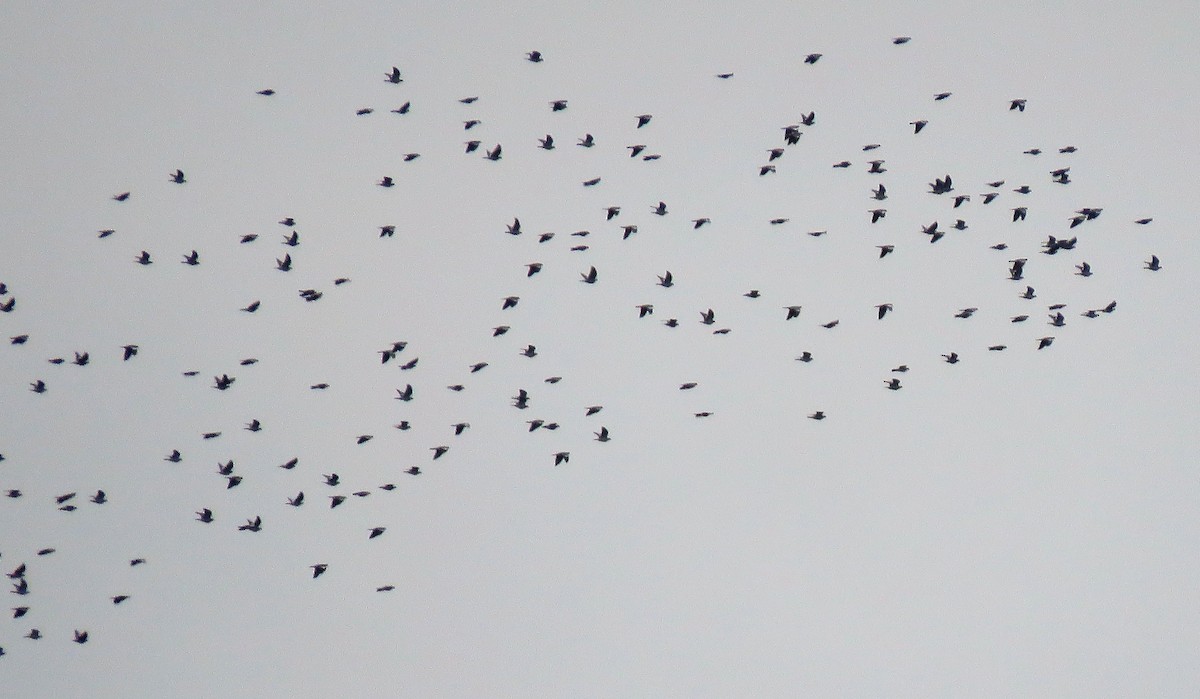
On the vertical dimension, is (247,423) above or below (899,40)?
below

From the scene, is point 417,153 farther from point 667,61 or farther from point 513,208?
point 667,61

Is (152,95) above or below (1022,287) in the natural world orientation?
above

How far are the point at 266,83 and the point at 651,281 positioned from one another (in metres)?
11.7

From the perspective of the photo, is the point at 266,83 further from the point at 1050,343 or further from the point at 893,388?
the point at 1050,343

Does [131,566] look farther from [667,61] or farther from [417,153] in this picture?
[667,61]

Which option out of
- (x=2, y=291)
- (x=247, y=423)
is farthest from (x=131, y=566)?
(x=2, y=291)

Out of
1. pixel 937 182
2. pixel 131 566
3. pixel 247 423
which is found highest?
pixel 937 182

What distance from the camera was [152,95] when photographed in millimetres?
49125

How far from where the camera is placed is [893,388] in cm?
4775

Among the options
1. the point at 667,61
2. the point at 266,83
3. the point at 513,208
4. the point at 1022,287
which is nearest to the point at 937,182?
the point at 1022,287

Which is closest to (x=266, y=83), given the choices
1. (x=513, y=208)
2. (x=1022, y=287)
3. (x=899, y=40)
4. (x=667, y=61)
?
(x=513, y=208)

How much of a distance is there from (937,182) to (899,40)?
13.0ft

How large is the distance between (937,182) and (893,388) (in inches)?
217

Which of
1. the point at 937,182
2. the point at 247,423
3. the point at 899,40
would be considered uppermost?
the point at 899,40
